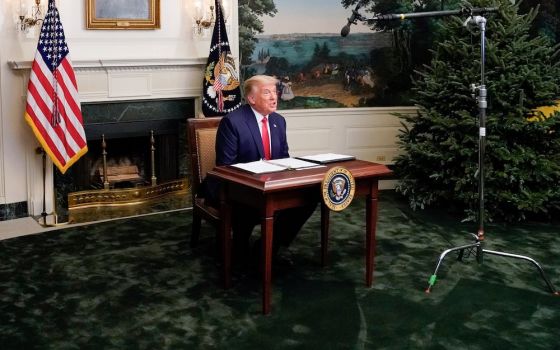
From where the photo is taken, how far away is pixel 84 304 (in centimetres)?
378

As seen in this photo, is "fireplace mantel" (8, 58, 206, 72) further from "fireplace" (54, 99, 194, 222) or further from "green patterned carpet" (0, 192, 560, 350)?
"green patterned carpet" (0, 192, 560, 350)

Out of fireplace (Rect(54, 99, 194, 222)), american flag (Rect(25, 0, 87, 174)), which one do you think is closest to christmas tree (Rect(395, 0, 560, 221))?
fireplace (Rect(54, 99, 194, 222))

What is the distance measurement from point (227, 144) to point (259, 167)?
17.0 inches

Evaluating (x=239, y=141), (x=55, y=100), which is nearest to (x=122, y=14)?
(x=55, y=100)

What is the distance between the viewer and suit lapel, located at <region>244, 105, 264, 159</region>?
13.6ft

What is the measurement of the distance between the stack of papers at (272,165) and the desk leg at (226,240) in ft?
0.89

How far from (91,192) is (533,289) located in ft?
13.1

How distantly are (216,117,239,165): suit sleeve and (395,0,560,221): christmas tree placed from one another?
7.82ft

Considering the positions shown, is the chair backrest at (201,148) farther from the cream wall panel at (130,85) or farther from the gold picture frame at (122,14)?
the gold picture frame at (122,14)

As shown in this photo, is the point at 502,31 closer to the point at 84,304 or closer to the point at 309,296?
the point at 309,296

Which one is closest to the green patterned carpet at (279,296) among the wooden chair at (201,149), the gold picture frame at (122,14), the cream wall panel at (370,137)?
the wooden chair at (201,149)

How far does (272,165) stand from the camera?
3.78 metres

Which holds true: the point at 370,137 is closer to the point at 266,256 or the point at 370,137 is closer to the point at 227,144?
the point at 227,144

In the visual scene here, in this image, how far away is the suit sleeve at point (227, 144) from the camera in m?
4.06
